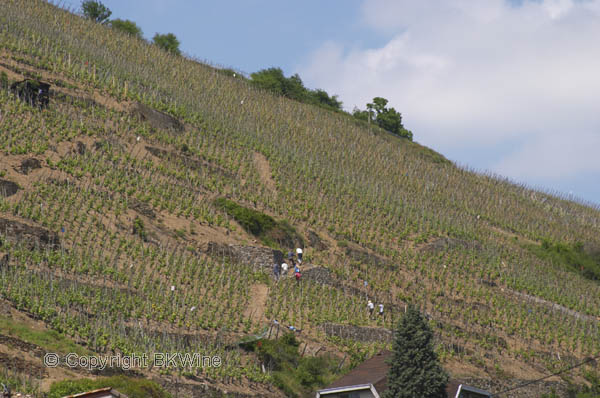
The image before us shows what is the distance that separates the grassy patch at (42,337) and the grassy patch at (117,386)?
9.23ft

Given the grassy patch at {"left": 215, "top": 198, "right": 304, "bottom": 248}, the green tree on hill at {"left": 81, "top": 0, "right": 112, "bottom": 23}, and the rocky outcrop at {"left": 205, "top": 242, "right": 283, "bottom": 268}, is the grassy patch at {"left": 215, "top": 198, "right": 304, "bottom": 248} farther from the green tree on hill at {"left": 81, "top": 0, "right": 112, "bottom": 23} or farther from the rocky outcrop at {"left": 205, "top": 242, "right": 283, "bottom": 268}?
the green tree on hill at {"left": 81, "top": 0, "right": 112, "bottom": 23}

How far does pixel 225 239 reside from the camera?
49.5 metres

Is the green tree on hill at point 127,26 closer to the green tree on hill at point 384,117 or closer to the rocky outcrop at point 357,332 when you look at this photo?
the green tree on hill at point 384,117

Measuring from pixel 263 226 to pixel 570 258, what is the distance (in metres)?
28.5

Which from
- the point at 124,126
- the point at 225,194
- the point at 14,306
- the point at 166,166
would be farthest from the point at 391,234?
the point at 14,306

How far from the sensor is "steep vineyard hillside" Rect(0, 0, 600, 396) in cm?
3534

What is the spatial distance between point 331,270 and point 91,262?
16179mm

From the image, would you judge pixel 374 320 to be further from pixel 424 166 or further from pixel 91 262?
pixel 424 166

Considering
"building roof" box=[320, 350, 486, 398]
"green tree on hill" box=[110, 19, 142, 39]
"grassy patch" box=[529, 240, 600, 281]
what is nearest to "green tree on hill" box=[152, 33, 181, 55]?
"green tree on hill" box=[110, 19, 142, 39]

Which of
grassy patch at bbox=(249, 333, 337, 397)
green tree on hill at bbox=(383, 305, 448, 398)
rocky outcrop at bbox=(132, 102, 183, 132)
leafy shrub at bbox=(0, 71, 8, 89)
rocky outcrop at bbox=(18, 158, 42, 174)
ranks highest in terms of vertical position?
rocky outcrop at bbox=(132, 102, 183, 132)

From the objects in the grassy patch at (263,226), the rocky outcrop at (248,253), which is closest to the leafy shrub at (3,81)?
the grassy patch at (263,226)

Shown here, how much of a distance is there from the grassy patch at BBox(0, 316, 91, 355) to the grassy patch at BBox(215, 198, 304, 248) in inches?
844

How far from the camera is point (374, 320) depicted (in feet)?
151

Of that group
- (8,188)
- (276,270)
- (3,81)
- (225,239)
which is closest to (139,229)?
(225,239)
